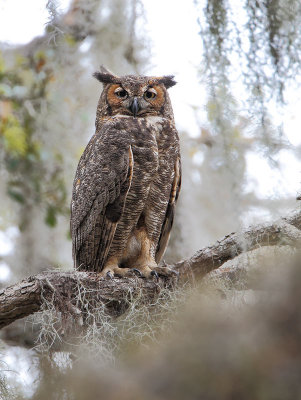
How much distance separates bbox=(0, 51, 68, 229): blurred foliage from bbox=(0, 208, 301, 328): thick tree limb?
195 cm

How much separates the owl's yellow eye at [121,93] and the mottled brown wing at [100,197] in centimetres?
29

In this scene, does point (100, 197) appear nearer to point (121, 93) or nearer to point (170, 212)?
point (170, 212)

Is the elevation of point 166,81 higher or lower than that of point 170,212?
higher

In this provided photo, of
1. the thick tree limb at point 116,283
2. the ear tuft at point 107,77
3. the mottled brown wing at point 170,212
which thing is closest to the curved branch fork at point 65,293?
the thick tree limb at point 116,283

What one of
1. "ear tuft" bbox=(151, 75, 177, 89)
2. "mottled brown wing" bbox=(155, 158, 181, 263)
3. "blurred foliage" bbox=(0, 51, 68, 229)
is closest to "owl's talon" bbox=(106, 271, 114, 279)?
"mottled brown wing" bbox=(155, 158, 181, 263)

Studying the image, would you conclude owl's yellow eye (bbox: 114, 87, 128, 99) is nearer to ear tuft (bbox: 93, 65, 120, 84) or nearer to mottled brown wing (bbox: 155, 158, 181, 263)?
ear tuft (bbox: 93, 65, 120, 84)

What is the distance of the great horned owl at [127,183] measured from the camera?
9.20ft

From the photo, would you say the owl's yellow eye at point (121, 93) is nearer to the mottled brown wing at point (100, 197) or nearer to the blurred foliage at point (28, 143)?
the mottled brown wing at point (100, 197)

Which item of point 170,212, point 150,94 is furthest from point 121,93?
point 170,212

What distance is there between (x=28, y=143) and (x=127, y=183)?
6.38 feet

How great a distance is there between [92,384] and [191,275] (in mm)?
1808

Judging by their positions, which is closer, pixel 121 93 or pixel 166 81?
pixel 121 93

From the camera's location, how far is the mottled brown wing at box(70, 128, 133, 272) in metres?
2.78

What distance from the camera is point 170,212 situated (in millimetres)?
3133
